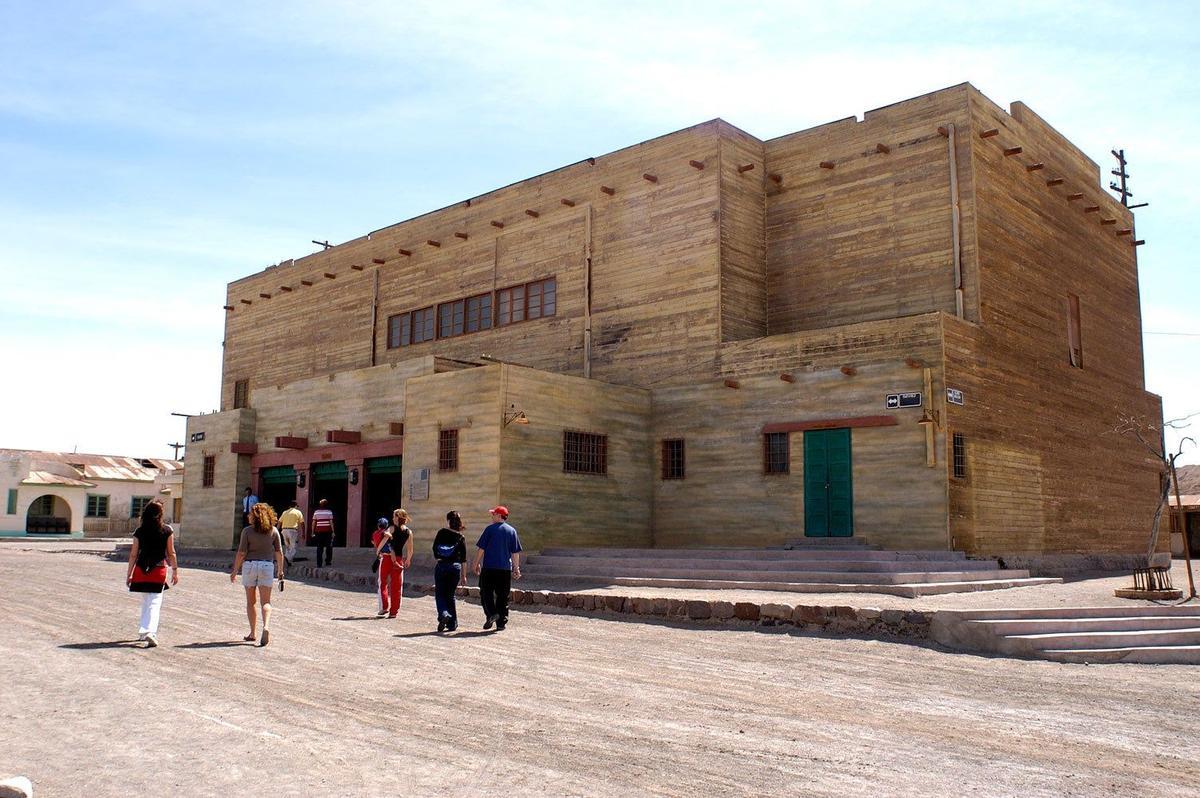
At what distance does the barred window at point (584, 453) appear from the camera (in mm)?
22797

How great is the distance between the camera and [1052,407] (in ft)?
77.8

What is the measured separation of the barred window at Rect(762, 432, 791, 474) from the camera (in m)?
21.9

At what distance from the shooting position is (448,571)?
13016 millimetres

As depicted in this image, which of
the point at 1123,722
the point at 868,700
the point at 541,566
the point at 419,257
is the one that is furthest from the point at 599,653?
the point at 419,257

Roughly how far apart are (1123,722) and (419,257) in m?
27.1

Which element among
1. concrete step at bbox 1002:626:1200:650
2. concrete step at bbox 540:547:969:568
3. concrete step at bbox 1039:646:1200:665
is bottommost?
concrete step at bbox 1039:646:1200:665

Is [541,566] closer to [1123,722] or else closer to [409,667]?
[409,667]

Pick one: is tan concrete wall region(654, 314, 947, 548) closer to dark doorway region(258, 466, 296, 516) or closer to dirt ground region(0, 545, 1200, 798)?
dirt ground region(0, 545, 1200, 798)

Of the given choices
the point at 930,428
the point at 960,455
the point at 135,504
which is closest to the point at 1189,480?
the point at 960,455

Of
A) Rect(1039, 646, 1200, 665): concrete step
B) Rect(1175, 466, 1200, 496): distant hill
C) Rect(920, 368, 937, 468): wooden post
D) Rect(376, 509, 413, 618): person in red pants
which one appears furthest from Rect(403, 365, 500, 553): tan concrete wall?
Rect(1175, 466, 1200, 496): distant hill

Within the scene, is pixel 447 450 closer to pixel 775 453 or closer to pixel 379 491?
pixel 379 491

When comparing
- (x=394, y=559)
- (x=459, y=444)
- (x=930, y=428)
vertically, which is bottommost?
(x=394, y=559)

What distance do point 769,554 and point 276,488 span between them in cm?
1822

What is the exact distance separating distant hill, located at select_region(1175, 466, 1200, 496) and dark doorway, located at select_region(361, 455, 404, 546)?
35516 millimetres
